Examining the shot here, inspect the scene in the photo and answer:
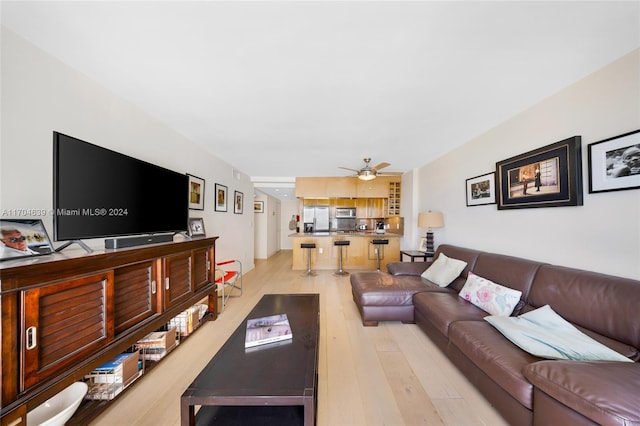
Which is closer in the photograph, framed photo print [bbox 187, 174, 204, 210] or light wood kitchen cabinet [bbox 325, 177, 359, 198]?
framed photo print [bbox 187, 174, 204, 210]

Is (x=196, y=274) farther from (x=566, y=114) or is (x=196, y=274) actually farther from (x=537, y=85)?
(x=566, y=114)

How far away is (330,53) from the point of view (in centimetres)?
146

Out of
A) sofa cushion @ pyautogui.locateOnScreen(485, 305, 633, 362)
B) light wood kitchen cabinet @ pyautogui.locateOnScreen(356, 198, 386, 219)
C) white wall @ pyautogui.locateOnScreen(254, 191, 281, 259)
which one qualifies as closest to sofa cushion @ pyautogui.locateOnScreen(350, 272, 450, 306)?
sofa cushion @ pyautogui.locateOnScreen(485, 305, 633, 362)

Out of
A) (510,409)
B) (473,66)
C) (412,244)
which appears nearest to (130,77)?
(473,66)

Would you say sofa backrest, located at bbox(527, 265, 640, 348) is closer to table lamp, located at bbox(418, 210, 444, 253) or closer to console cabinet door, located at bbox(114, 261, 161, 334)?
table lamp, located at bbox(418, 210, 444, 253)

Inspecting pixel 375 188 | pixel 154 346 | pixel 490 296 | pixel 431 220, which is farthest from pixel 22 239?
pixel 375 188

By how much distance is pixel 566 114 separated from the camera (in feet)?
6.29

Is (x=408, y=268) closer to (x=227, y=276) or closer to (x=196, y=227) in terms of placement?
(x=227, y=276)

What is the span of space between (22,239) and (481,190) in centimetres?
427

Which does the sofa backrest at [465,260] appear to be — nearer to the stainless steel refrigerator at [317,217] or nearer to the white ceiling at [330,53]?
the white ceiling at [330,53]

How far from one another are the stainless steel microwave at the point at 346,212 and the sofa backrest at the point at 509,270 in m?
4.10

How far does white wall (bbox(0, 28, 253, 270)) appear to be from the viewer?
1.29 m

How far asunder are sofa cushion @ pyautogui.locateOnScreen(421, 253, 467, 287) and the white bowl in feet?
10.7

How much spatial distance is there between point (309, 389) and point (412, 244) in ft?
14.8
